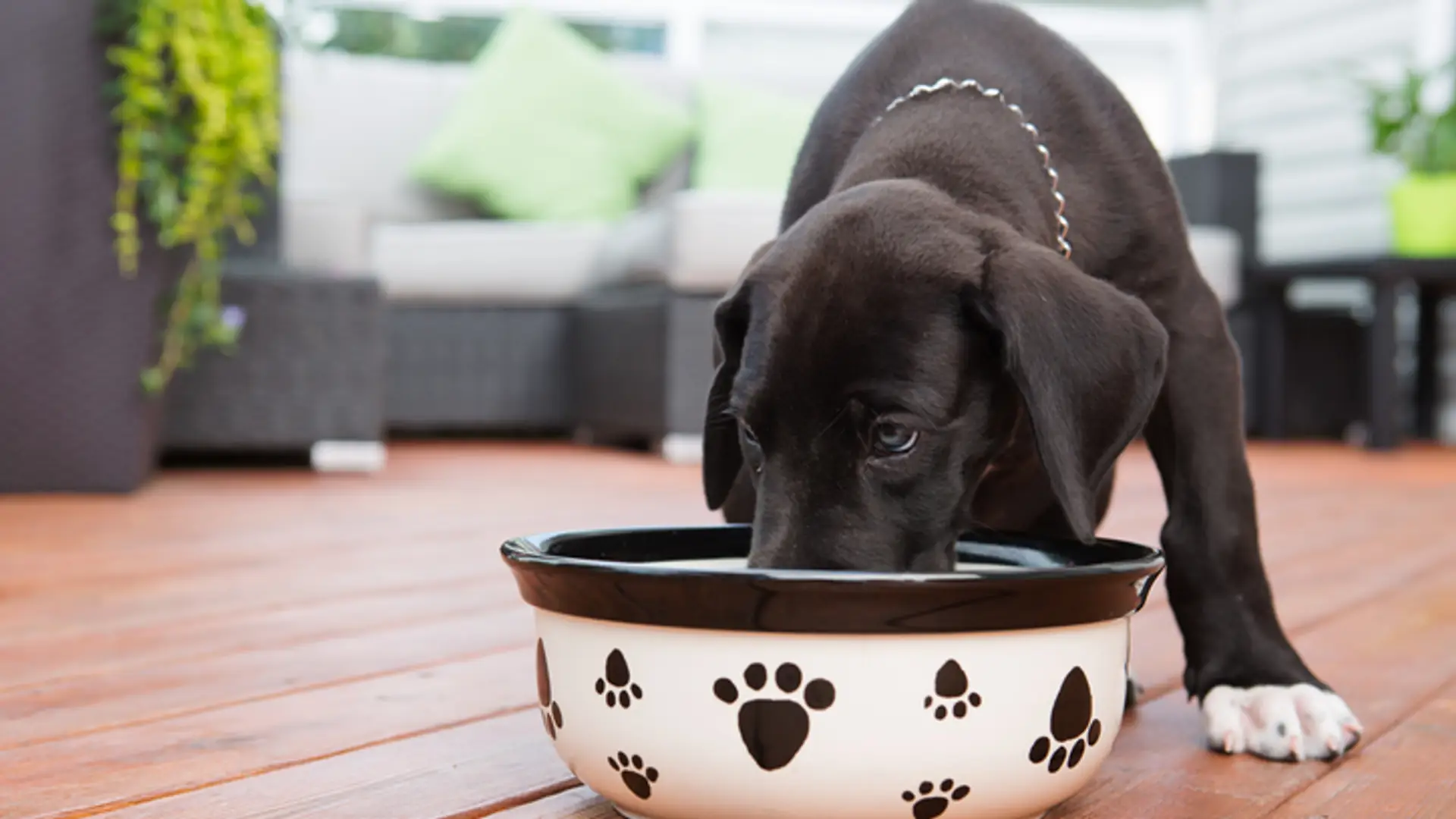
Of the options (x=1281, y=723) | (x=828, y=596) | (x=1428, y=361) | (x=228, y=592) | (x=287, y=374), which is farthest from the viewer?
(x=1428, y=361)

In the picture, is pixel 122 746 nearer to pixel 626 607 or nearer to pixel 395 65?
pixel 626 607

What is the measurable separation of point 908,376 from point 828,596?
29 cm

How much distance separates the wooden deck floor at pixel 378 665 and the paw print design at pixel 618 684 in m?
0.12

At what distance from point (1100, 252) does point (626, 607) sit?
25.5 inches

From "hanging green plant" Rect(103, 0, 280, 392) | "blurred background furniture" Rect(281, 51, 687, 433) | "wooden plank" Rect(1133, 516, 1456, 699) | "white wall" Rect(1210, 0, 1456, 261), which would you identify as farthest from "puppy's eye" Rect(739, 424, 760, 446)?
"white wall" Rect(1210, 0, 1456, 261)

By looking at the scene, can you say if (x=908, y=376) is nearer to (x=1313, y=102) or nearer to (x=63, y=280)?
(x=63, y=280)

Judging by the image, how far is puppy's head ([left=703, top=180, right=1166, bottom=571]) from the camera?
1.07m

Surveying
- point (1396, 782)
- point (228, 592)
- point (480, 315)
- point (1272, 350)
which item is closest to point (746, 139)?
point (480, 315)

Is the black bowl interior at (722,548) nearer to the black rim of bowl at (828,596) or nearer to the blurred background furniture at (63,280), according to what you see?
the black rim of bowl at (828,596)

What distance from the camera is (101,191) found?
2.97 m

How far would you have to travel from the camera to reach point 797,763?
2.85ft

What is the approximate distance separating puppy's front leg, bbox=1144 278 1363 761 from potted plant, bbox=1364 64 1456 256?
13.9ft

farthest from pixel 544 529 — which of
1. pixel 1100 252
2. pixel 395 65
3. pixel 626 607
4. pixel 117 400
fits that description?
pixel 395 65

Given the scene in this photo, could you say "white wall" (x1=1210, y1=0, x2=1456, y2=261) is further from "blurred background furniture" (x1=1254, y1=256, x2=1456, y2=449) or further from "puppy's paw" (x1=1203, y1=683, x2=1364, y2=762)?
"puppy's paw" (x1=1203, y1=683, x2=1364, y2=762)
